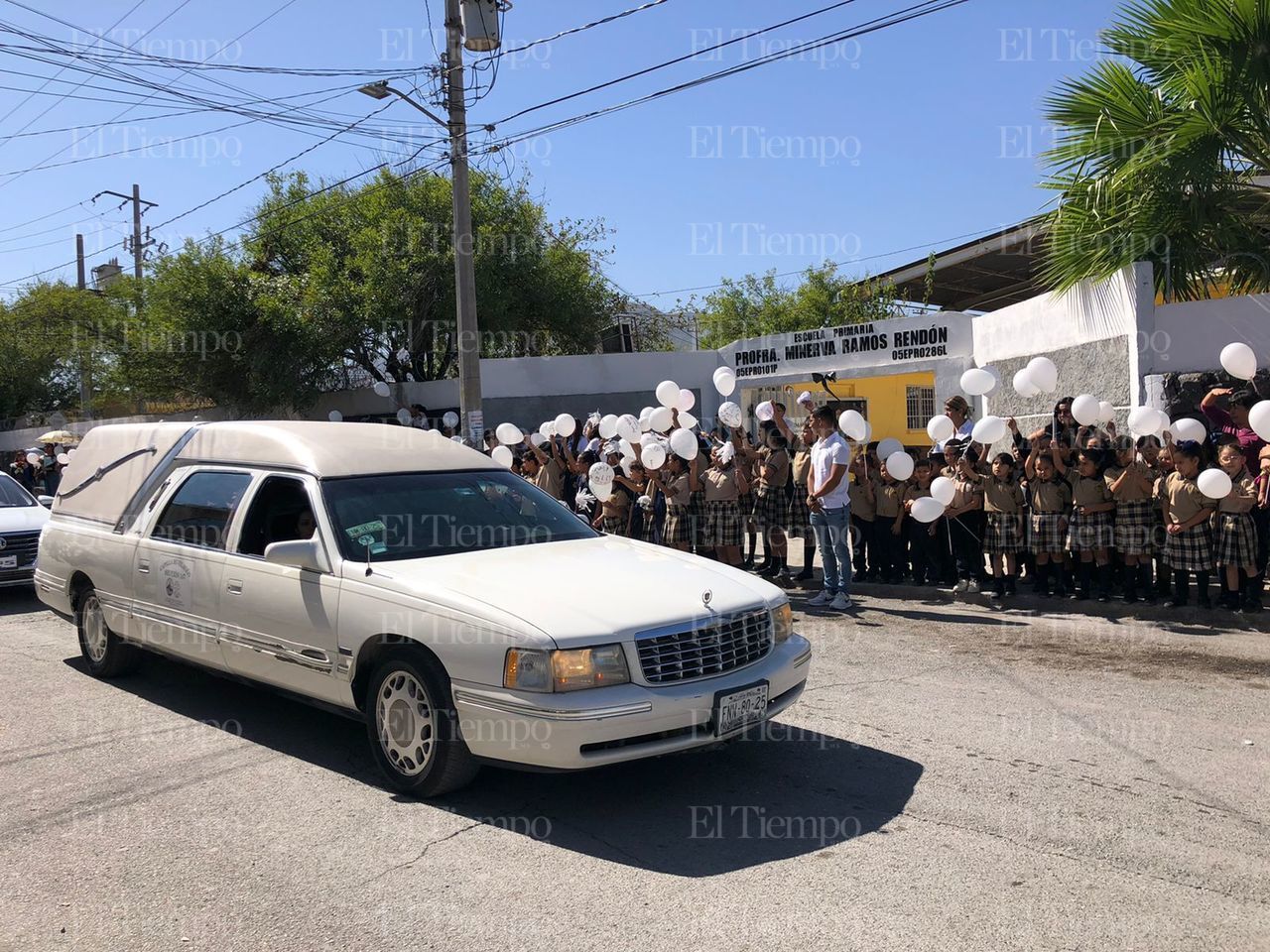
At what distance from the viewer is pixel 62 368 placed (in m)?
44.8

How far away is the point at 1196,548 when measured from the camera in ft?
28.6

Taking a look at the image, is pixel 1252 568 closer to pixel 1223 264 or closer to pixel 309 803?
pixel 1223 264

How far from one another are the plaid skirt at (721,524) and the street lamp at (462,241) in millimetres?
4422

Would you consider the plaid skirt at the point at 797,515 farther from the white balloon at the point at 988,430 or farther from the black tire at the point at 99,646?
the black tire at the point at 99,646

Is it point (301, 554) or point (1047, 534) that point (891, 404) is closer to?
point (1047, 534)

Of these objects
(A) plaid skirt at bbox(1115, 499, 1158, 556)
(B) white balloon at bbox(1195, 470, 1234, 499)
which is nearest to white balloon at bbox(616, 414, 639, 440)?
(A) plaid skirt at bbox(1115, 499, 1158, 556)

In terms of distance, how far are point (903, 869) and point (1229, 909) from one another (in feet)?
3.67

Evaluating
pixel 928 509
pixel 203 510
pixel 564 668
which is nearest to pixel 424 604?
pixel 564 668

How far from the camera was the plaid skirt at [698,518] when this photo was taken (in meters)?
11.3

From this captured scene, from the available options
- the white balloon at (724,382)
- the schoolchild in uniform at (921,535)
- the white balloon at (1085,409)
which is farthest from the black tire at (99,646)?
the white balloon at (1085,409)

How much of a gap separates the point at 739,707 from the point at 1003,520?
5.76m

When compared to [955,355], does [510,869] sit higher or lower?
lower

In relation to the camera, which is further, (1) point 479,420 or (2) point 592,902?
(1) point 479,420

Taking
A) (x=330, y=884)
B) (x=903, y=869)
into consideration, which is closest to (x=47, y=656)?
(x=330, y=884)
